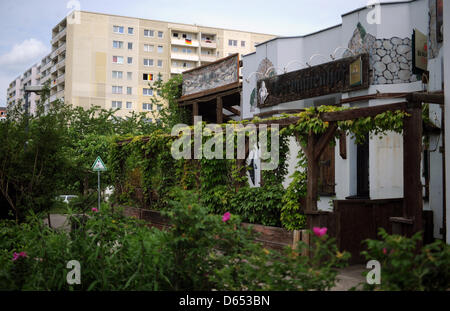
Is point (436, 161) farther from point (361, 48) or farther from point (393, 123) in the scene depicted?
point (361, 48)

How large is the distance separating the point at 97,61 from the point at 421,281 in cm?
6484

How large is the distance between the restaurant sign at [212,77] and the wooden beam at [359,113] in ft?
32.7

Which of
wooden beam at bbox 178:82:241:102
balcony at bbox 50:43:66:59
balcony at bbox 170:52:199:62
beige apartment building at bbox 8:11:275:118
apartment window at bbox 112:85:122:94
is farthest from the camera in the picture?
balcony at bbox 170:52:199:62

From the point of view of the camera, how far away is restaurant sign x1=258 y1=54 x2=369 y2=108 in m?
12.5

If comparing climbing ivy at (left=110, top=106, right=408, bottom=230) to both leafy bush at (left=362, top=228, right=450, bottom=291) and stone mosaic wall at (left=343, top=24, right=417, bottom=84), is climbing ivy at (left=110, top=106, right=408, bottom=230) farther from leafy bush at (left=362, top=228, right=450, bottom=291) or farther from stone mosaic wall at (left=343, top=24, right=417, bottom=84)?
leafy bush at (left=362, top=228, right=450, bottom=291)

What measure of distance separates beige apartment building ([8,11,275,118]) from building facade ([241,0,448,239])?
4532 centimetres

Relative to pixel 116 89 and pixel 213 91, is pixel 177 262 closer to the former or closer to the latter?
pixel 213 91

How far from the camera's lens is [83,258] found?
5.02 m

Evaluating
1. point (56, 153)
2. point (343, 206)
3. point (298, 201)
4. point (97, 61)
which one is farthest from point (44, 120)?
point (97, 61)

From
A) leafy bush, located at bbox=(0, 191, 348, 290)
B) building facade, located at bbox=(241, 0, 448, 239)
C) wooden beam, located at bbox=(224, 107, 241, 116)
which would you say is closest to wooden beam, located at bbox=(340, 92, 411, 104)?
building facade, located at bbox=(241, 0, 448, 239)

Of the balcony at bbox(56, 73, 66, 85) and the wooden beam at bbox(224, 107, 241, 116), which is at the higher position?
the balcony at bbox(56, 73, 66, 85)

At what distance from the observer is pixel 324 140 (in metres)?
9.00

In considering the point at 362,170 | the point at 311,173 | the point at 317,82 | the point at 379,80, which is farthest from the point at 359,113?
the point at 317,82
